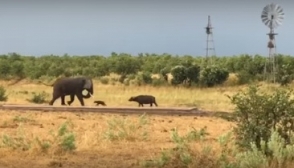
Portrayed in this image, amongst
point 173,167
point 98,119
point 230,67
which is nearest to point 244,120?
point 173,167

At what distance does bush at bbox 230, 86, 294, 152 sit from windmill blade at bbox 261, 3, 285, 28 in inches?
1497

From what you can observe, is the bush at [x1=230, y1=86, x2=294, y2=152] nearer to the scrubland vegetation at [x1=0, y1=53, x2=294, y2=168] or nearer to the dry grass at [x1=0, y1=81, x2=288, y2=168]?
the scrubland vegetation at [x1=0, y1=53, x2=294, y2=168]

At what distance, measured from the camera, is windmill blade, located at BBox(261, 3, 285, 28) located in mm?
48062

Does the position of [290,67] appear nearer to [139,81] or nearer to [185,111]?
[139,81]

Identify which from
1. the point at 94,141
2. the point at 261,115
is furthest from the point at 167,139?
the point at 261,115

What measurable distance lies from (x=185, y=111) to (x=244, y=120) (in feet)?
32.4

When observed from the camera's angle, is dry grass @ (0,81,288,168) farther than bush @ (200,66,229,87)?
No

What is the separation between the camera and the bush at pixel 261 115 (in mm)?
10820

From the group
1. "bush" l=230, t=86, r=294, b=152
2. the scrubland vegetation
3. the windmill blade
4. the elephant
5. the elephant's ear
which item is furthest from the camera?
the windmill blade

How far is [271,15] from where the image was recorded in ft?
159

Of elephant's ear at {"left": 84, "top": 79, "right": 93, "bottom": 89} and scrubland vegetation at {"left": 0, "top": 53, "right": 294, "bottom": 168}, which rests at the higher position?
elephant's ear at {"left": 84, "top": 79, "right": 93, "bottom": 89}

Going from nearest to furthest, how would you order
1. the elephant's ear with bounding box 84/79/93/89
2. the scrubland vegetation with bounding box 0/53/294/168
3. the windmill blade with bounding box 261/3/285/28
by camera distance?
1. the scrubland vegetation with bounding box 0/53/294/168
2. the elephant's ear with bounding box 84/79/93/89
3. the windmill blade with bounding box 261/3/285/28

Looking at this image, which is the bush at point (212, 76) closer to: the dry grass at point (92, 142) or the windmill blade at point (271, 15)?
the windmill blade at point (271, 15)

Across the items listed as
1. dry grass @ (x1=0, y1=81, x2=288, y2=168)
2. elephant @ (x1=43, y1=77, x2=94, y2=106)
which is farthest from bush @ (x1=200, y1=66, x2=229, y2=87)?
dry grass @ (x1=0, y1=81, x2=288, y2=168)
